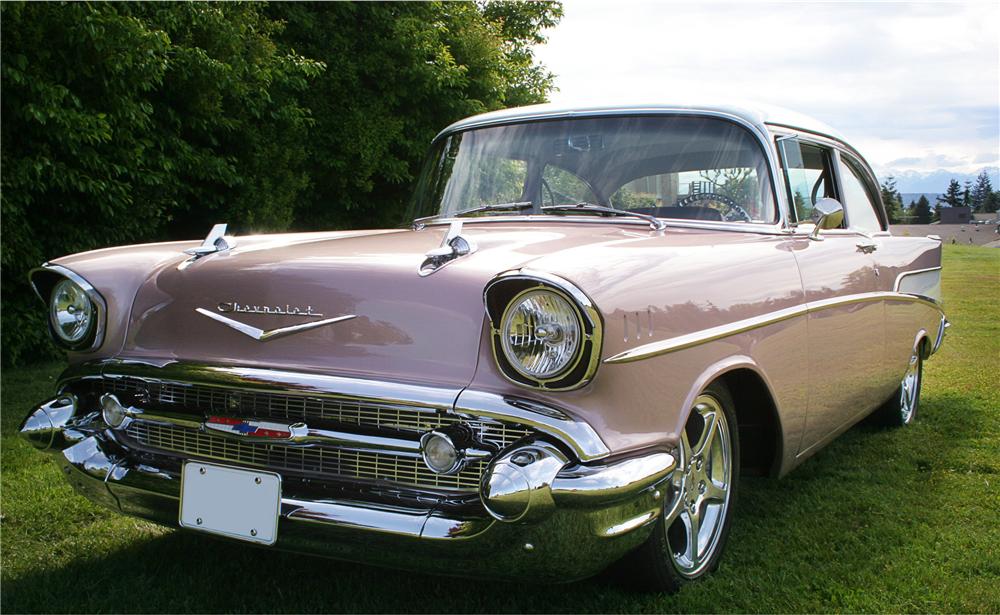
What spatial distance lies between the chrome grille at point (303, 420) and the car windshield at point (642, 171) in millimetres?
1374

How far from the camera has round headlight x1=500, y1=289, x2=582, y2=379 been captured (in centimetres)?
212

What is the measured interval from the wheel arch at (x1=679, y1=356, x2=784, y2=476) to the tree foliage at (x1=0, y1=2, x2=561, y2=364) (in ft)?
18.4

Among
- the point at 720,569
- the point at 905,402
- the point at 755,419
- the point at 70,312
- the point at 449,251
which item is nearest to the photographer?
the point at 449,251

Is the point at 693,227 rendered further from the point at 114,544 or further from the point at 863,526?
the point at 114,544

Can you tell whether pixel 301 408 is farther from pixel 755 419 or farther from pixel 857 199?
pixel 857 199

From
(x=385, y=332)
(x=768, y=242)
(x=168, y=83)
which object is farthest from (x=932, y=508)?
(x=168, y=83)

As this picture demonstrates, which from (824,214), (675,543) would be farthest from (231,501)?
(824,214)

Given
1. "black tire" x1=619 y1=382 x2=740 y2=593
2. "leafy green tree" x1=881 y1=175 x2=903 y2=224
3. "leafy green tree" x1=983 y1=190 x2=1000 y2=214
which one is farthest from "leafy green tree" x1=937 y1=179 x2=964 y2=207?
"black tire" x1=619 y1=382 x2=740 y2=593

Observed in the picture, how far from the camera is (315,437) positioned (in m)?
2.24

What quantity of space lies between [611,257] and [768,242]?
1022mm

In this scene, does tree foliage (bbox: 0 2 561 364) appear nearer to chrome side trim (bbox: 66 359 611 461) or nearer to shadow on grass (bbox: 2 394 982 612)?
shadow on grass (bbox: 2 394 982 612)

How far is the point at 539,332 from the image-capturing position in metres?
2.13

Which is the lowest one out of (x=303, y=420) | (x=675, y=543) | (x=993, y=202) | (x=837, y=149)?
(x=675, y=543)

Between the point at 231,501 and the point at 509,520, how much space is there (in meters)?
0.76
